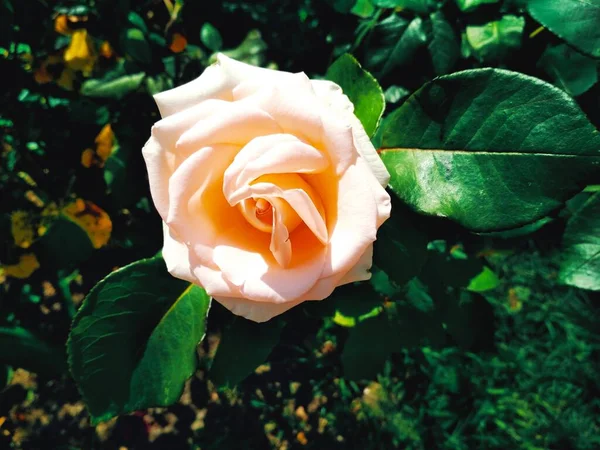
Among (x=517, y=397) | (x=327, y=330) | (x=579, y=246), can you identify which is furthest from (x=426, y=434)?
(x=579, y=246)

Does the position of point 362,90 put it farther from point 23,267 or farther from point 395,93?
point 23,267

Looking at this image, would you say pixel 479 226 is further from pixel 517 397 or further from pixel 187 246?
pixel 517 397

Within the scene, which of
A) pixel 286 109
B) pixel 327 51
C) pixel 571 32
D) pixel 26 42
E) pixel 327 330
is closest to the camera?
pixel 286 109

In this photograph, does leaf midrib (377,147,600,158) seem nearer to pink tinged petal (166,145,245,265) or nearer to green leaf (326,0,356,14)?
pink tinged petal (166,145,245,265)

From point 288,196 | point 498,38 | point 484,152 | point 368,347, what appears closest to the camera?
point 288,196

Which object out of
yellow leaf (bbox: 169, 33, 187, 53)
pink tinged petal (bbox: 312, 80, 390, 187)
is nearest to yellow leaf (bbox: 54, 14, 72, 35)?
yellow leaf (bbox: 169, 33, 187, 53)

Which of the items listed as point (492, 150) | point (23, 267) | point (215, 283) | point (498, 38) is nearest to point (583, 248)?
point (492, 150)

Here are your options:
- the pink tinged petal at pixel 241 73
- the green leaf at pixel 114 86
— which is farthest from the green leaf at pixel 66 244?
the pink tinged petal at pixel 241 73
